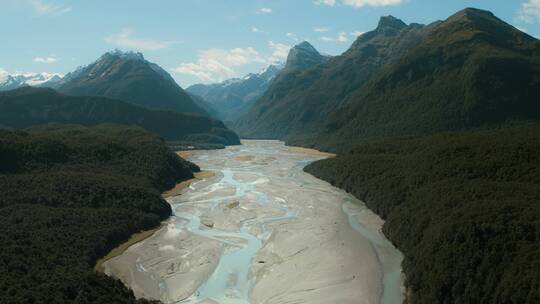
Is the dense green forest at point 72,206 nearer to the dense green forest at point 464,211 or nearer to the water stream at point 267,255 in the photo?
the water stream at point 267,255

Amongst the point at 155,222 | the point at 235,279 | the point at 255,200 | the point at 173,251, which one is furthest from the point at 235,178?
the point at 235,279

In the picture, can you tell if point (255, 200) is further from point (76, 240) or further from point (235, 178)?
point (76, 240)

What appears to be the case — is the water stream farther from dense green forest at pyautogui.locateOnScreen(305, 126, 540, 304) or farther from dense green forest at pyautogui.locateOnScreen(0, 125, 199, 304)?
dense green forest at pyautogui.locateOnScreen(0, 125, 199, 304)

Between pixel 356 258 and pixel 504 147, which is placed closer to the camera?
pixel 356 258

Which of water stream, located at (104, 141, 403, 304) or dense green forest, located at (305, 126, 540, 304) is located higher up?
dense green forest, located at (305, 126, 540, 304)

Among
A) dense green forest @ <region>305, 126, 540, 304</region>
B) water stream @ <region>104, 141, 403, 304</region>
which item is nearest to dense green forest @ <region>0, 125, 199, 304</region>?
water stream @ <region>104, 141, 403, 304</region>
